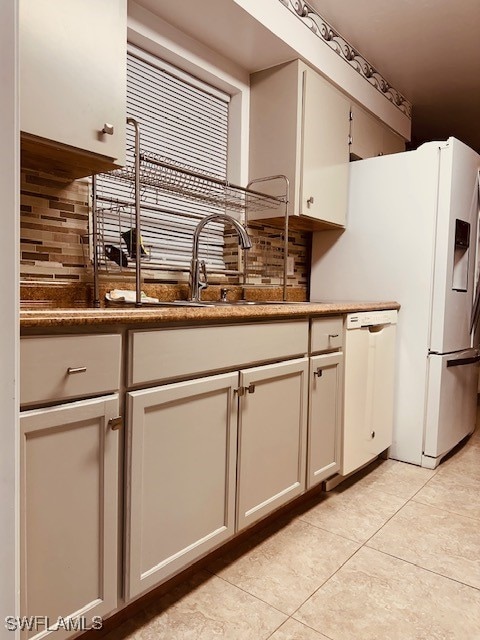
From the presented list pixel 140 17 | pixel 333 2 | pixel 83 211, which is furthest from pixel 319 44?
pixel 83 211

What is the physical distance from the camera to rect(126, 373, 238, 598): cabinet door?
1137 millimetres

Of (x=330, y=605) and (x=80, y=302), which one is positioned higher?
(x=80, y=302)

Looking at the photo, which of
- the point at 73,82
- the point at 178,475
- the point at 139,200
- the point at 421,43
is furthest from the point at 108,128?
the point at 421,43

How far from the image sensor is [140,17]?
1843 mm

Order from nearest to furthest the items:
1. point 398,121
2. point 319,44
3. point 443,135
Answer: point 319,44 < point 398,121 < point 443,135

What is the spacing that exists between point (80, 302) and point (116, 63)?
778mm

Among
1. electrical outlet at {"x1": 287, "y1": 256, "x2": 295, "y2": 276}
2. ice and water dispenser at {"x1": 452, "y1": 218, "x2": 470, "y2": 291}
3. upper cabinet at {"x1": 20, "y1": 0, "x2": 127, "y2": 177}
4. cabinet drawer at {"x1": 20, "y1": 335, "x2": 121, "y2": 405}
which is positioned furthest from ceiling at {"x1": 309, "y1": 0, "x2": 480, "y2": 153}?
cabinet drawer at {"x1": 20, "y1": 335, "x2": 121, "y2": 405}

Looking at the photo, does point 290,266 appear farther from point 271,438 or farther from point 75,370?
point 75,370

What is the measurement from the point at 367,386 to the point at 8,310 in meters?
1.81

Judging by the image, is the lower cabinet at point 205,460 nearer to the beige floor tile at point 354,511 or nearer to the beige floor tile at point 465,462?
the beige floor tile at point 354,511

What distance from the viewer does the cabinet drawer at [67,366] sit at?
2.98 feet

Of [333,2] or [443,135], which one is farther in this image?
[443,135]

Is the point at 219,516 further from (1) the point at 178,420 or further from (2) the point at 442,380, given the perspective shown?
(2) the point at 442,380

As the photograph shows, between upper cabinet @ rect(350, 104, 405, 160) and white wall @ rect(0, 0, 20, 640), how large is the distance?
2.30 m
